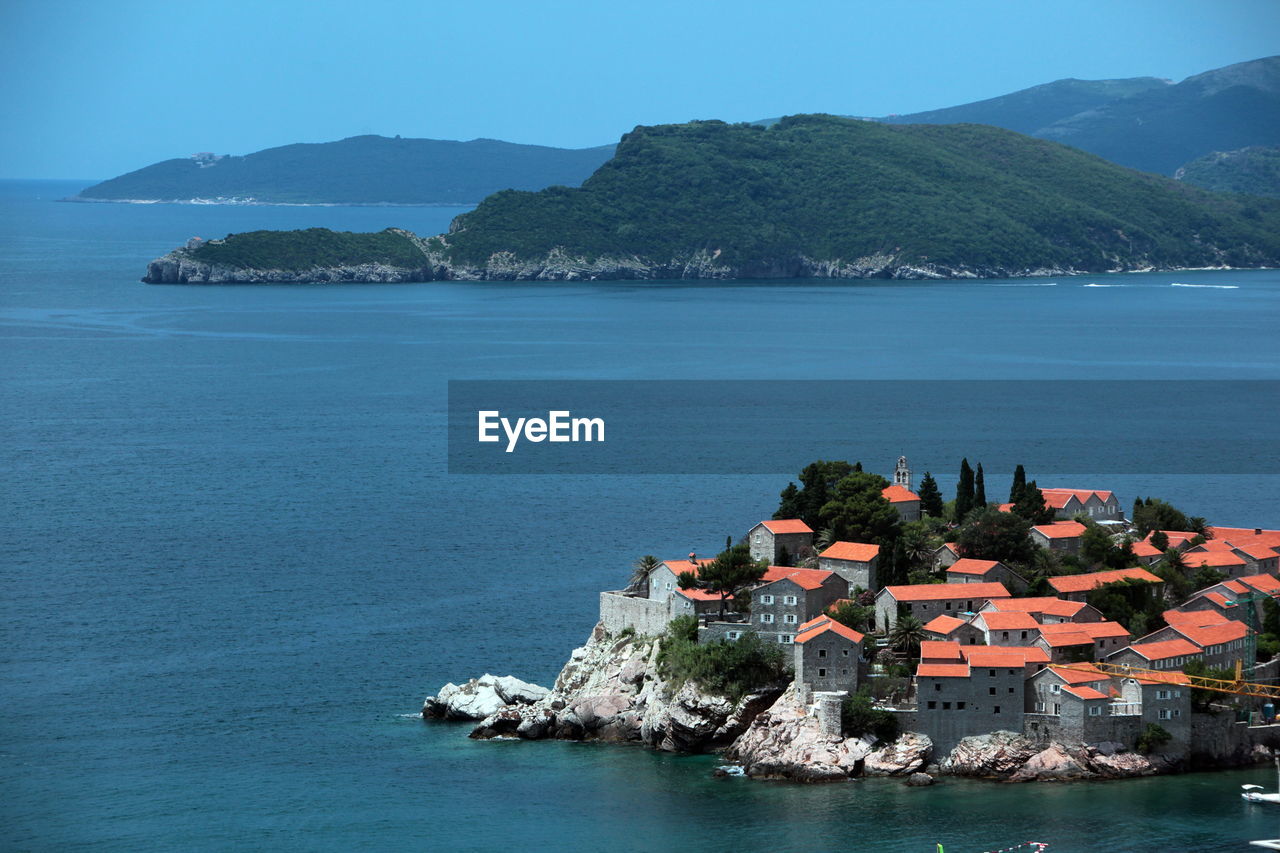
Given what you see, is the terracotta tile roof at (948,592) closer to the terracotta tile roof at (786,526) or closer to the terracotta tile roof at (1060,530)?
the terracotta tile roof at (786,526)

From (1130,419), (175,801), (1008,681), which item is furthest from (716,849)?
(1130,419)

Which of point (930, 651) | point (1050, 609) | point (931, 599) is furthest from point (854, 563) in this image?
point (930, 651)

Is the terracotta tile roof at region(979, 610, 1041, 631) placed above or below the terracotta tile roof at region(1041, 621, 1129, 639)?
above

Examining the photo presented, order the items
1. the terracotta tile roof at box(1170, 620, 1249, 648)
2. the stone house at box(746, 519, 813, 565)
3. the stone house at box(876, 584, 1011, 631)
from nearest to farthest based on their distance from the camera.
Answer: the terracotta tile roof at box(1170, 620, 1249, 648)
the stone house at box(876, 584, 1011, 631)
the stone house at box(746, 519, 813, 565)

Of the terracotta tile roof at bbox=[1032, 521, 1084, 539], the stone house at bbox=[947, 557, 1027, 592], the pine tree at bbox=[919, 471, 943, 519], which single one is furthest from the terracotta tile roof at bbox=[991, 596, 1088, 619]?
the pine tree at bbox=[919, 471, 943, 519]

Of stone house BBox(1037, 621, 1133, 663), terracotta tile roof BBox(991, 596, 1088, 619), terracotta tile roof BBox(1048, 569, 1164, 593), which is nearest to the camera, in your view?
stone house BBox(1037, 621, 1133, 663)

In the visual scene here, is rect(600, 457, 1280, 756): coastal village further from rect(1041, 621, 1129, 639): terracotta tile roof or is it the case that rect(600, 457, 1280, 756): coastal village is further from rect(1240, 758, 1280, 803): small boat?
rect(1240, 758, 1280, 803): small boat

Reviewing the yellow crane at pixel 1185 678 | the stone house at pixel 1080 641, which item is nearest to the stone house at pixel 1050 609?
the stone house at pixel 1080 641
